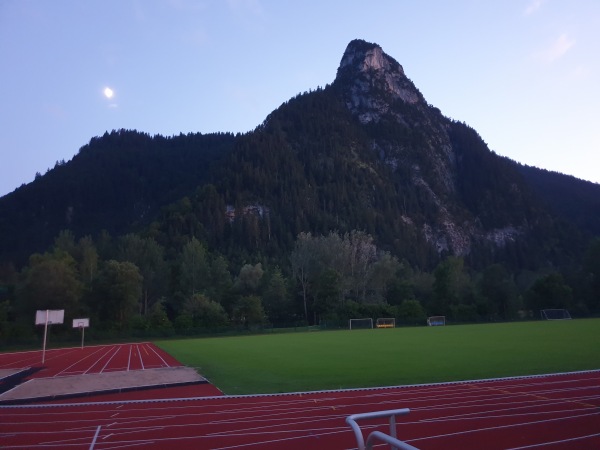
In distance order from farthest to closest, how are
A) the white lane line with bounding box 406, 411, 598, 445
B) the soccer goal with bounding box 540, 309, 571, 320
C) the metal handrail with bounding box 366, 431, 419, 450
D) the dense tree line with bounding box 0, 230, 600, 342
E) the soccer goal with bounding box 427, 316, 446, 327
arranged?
the soccer goal with bounding box 540, 309, 571, 320 < the soccer goal with bounding box 427, 316, 446, 327 < the dense tree line with bounding box 0, 230, 600, 342 < the white lane line with bounding box 406, 411, 598, 445 < the metal handrail with bounding box 366, 431, 419, 450

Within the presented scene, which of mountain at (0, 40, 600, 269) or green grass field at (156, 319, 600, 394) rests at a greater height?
mountain at (0, 40, 600, 269)

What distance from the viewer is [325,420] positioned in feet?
33.7

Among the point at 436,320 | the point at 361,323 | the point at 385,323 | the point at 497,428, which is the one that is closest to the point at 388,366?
the point at 497,428

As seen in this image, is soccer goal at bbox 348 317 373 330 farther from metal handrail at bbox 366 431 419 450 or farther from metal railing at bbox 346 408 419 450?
metal handrail at bbox 366 431 419 450

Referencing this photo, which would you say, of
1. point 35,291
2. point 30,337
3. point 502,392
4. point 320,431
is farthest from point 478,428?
point 35,291

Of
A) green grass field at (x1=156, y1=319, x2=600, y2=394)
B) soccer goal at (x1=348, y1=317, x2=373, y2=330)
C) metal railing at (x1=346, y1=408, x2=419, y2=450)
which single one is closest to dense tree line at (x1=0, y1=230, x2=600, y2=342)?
soccer goal at (x1=348, y1=317, x2=373, y2=330)

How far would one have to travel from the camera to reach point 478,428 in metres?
9.18

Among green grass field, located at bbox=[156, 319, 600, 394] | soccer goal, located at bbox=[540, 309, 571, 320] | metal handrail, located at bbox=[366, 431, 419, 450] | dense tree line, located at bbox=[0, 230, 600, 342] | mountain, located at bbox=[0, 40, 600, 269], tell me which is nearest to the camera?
metal handrail, located at bbox=[366, 431, 419, 450]

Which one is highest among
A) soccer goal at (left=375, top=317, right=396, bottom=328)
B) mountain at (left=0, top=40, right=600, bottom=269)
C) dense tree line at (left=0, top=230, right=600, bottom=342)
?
mountain at (left=0, top=40, right=600, bottom=269)

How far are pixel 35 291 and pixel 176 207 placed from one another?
263 feet

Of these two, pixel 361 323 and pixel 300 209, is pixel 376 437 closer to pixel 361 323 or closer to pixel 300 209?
pixel 361 323

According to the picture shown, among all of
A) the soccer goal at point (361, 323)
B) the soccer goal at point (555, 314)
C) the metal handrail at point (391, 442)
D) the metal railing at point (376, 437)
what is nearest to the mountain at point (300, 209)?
the soccer goal at point (361, 323)

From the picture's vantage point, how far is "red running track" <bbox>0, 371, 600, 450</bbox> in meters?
8.59

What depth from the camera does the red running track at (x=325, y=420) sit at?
859 cm
